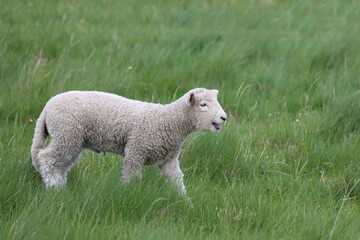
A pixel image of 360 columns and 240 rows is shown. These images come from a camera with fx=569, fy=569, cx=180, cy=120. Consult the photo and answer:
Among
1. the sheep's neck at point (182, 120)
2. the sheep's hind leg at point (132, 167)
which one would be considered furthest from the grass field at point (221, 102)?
the sheep's neck at point (182, 120)

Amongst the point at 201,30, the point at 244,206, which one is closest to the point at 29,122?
the point at 244,206

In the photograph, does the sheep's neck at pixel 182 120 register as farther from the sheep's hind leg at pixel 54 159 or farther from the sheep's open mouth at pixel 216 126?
the sheep's hind leg at pixel 54 159

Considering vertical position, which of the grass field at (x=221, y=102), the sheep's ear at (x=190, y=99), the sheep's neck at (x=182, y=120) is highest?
the sheep's ear at (x=190, y=99)

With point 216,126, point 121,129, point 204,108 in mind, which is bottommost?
point 121,129

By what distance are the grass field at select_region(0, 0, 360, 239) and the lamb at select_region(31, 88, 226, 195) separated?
15cm

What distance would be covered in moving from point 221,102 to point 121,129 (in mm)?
2263

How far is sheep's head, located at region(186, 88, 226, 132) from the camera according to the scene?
444cm

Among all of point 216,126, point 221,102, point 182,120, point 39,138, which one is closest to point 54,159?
point 39,138

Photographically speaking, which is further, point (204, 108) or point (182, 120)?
point (182, 120)

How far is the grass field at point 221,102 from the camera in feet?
13.0

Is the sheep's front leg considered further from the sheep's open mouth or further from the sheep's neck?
the sheep's open mouth

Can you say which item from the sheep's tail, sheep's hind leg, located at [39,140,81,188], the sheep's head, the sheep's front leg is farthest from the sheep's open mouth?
the sheep's tail

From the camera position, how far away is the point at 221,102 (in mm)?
6551

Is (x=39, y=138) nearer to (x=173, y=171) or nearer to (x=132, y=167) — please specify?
(x=132, y=167)
